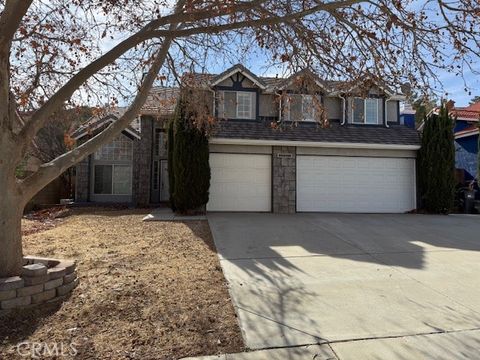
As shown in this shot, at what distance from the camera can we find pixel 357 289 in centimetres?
566

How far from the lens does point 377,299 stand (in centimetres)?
524

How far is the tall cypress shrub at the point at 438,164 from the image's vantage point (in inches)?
607

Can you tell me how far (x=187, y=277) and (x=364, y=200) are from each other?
37.5 feet

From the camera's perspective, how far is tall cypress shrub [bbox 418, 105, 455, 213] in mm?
15422

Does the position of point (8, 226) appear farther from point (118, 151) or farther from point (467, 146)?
point (467, 146)

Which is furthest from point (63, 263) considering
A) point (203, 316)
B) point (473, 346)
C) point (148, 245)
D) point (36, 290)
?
point (473, 346)

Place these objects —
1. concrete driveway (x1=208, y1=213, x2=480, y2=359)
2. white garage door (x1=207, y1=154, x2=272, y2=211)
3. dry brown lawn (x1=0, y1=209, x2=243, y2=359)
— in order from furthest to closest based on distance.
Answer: white garage door (x1=207, y1=154, x2=272, y2=211) → concrete driveway (x1=208, y1=213, x2=480, y2=359) → dry brown lawn (x1=0, y1=209, x2=243, y2=359)

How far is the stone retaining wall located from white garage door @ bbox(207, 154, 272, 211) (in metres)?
9.84

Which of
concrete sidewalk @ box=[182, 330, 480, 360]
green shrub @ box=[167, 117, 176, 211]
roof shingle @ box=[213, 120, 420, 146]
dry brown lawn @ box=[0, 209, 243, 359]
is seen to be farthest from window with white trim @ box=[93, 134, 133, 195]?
concrete sidewalk @ box=[182, 330, 480, 360]

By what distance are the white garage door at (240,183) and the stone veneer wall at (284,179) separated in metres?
0.29

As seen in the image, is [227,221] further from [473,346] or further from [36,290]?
[473,346]

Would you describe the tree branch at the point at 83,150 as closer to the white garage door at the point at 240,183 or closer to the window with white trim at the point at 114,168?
the white garage door at the point at 240,183

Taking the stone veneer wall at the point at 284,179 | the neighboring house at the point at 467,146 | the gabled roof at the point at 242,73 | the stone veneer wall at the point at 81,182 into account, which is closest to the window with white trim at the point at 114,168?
the stone veneer wall at the point at 81,182

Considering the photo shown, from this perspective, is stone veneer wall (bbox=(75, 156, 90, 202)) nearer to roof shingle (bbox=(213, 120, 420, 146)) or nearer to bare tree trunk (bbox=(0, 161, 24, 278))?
roof shingle (bbox=(213, 120, 420, 146))
